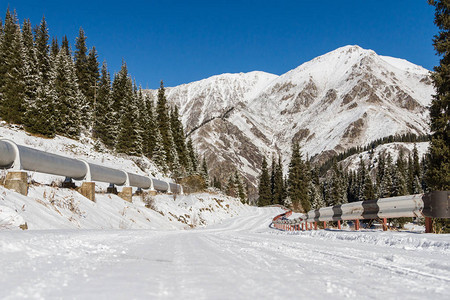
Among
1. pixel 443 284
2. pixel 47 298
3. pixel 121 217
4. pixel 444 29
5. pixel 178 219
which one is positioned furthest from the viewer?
pixel 178 219

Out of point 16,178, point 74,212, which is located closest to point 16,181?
point 16,178

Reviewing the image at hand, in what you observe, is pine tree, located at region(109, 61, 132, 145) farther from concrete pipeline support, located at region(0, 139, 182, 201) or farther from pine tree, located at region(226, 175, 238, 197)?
pine tree, located at region(226, 175, 238, 197)

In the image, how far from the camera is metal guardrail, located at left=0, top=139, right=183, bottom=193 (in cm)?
1032

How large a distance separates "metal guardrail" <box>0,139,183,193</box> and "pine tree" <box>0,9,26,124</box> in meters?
20.4

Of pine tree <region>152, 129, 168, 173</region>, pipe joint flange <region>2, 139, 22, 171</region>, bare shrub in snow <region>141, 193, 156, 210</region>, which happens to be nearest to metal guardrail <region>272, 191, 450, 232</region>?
pipe joint flange <region>2, 139, 22, 171</region>

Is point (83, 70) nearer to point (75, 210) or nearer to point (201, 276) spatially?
point (75, 210)

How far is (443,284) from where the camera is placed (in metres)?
2.74

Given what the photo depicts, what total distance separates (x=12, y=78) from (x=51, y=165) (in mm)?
32311

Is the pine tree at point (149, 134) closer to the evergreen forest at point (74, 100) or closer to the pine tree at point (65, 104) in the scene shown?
the evergreen forest at point (74, 100)

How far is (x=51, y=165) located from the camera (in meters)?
12.4

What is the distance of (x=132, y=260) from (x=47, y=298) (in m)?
1.90

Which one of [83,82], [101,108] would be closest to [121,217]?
[101,108]

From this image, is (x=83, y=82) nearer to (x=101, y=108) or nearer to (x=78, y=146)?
(x=101, y=108)

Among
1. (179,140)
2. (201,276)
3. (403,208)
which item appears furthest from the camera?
(179,140)
